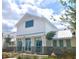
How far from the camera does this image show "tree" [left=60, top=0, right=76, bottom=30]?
7.50 ft

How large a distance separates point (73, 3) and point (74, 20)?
0.21m

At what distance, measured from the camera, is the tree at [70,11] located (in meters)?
2.29

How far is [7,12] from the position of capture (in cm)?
214

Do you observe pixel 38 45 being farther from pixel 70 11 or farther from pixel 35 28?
pixel 70 11

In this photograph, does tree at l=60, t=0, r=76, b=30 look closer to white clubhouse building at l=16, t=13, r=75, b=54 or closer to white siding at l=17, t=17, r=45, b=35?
white clubhouse building at l=16, t=13, r=75, b=54

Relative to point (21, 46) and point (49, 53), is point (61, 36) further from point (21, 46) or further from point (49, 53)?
point (21, 46)

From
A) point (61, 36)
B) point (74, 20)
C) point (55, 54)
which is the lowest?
point (55, 54)

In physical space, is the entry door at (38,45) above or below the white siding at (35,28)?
below

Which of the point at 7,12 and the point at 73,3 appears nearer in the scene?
the point at 7,12

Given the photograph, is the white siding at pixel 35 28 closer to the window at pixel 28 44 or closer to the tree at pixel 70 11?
the window at pixel 28 44

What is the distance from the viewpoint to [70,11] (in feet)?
7.54

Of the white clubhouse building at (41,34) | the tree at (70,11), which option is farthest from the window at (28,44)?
the tree at (70,11)

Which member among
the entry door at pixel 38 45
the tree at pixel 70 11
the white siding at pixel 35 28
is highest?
the tree at pixel 70 11

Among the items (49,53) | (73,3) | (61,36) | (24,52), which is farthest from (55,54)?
(73,3)
